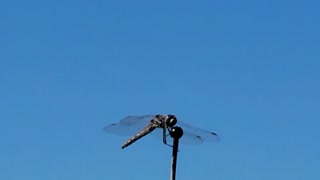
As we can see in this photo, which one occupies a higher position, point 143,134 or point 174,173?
point 143,134

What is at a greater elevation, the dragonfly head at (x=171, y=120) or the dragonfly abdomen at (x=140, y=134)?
the dragonfly abdomen at (x=140, y=134)

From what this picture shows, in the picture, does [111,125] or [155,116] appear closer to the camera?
[155,116]

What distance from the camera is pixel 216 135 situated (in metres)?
25.0

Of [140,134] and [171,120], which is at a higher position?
[140,134]

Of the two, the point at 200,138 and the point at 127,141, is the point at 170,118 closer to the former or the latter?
the point at 200,138

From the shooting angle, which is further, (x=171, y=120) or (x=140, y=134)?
Result: (x=140, y=134)

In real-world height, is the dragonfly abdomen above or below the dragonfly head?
above

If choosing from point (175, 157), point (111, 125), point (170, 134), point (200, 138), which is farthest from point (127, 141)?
point (175, 157)

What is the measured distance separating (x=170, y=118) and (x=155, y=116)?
4.17ft

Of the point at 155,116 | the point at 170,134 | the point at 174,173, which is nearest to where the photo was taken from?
the point at 174,173

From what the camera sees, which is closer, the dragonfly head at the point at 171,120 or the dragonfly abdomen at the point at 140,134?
the dragonfly head at the point at 171,120

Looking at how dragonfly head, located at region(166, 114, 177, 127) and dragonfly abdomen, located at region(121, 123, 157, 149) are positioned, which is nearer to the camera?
dragonfly head, located at region(166, 114, 177, 127)

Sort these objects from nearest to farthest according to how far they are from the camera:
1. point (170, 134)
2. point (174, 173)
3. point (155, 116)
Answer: point (174, 173), point (170, 134), point (155, 116)

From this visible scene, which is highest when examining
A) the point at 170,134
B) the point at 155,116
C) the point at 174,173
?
the point at 155,116
